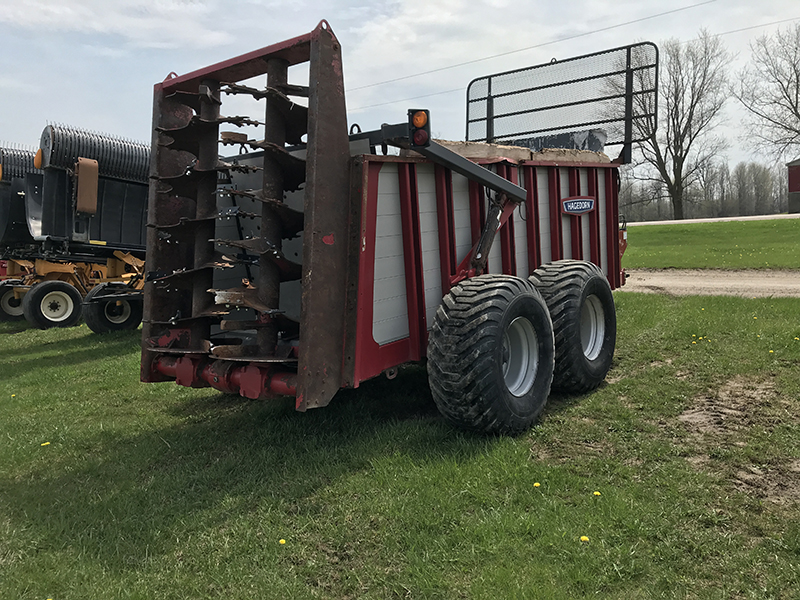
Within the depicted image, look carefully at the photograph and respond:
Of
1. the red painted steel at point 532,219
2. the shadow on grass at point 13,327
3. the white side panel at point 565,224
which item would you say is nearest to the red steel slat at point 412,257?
the red painted steel at point 532,219

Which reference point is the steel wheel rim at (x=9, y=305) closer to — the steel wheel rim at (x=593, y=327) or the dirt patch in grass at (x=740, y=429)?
the steel wheel rim at (x=593, y=327)

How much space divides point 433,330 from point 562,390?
5.49ft

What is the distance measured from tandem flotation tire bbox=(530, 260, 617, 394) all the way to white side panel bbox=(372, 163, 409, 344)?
4.46ft

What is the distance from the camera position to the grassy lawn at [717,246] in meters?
15.1

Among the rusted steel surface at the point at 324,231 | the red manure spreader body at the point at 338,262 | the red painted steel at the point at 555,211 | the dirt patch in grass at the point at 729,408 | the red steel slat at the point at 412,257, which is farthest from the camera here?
the red painted steel at the point at 555,211

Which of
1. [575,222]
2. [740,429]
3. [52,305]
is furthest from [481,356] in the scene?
[52,305]

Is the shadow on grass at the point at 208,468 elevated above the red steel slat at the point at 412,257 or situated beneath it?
situated beneath

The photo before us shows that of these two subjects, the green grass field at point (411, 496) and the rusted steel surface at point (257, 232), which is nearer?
the green grass field at point (411, 496)

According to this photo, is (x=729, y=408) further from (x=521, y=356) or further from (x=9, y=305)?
(x=9, y=305)

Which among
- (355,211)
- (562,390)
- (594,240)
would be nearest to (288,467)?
(355,211)

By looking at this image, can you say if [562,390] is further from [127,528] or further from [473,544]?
[127,528]

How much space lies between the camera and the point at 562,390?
5.18 metres

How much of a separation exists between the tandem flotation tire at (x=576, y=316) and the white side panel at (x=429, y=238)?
102cm

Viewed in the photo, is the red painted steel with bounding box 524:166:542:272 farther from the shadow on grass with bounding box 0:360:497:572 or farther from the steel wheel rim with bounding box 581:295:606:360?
the shadow on grass with bounding box 0:360:497:572
